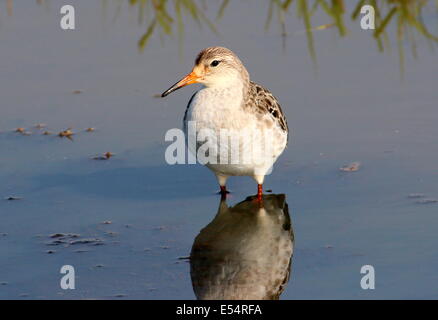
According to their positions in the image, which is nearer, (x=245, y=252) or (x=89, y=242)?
(x=245, y=252)

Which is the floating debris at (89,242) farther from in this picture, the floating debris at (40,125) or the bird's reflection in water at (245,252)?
the floating debris at (40,125)

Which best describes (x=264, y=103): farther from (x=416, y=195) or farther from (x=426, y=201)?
(x=426, y=201)

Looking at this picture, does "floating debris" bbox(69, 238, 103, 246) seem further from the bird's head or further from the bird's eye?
the bird's eye

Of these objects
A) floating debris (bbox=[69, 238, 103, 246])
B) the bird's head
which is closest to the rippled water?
floating debris (bbox=[69, 238, 103, 246])

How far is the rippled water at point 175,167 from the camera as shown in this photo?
8.66m

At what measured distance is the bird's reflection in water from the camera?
8359mm

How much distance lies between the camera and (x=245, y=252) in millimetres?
9047

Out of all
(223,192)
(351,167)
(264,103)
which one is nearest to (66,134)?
(223,192)

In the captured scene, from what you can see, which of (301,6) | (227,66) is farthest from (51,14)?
(227,66)

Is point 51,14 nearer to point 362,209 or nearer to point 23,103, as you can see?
point 23,103

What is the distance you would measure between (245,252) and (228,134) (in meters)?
1.23

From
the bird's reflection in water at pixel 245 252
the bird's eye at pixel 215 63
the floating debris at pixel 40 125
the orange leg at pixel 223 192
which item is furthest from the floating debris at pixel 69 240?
the floating debris at pixel 40 125

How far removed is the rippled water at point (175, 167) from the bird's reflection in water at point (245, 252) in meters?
0.11

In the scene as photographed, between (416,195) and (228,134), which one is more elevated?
(228,134)
